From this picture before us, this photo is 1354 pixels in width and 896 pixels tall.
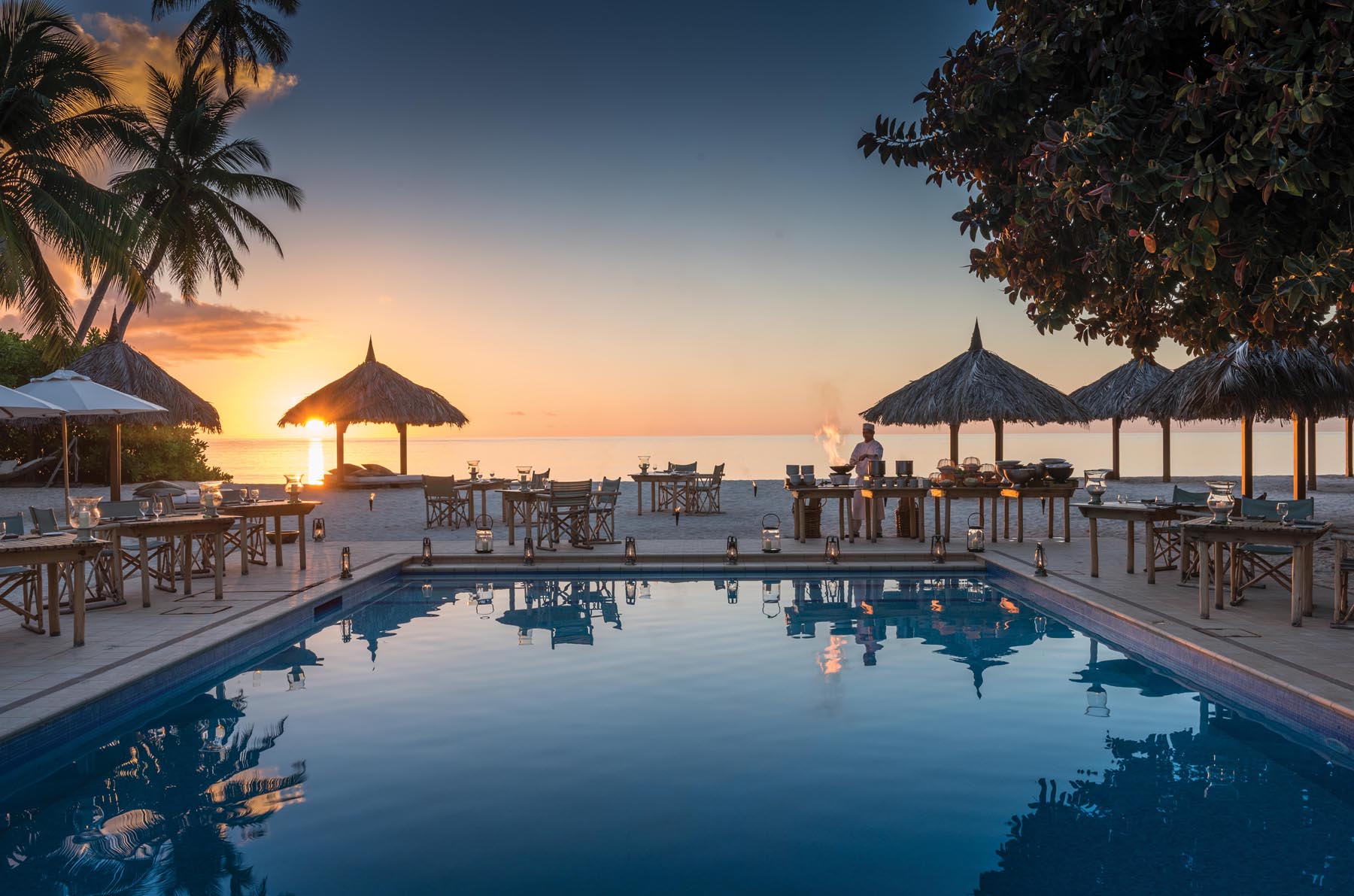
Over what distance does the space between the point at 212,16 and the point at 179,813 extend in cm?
1982

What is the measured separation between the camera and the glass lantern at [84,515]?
18.8 ft

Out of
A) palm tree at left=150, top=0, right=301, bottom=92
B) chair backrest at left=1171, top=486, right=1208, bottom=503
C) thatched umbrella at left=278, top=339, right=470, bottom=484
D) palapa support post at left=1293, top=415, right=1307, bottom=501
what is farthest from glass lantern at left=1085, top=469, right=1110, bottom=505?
palm tree at left=150, top=0, right=301, bottom=92

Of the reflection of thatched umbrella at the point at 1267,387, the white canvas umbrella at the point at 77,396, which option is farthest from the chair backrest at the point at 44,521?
the reflection of thatched umbrella at the point at 1267,387

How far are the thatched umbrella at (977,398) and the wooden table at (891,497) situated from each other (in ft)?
16.4

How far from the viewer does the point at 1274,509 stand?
6.64 metres

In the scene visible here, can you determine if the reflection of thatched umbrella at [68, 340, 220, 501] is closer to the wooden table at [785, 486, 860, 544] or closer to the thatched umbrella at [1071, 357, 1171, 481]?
the wooden table at [785, 486, 860, 544]

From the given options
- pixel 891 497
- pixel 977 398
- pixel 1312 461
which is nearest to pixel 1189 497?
pixel 891 497

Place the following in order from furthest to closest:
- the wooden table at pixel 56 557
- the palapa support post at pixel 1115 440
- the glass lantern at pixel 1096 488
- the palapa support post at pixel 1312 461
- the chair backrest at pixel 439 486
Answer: the palapa support post at pixel 1115 440 < the palapa support post at pixel 1312 461 < the chair backrest at pixel 439 486 < the glass lantern at pixel 1096 488 < the wooden table at pixel 56 557

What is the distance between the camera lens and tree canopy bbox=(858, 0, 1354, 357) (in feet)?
12.4

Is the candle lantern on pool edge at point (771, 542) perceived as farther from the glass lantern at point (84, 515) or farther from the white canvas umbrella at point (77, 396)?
the white canvas umbrella at point (77, 396)

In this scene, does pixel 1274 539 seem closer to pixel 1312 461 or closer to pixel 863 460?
pixel 863 460

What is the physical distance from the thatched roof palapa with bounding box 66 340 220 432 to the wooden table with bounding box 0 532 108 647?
47.0 ft

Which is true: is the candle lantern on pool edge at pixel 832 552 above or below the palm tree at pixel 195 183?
below

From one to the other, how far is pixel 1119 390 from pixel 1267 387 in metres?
10.2
